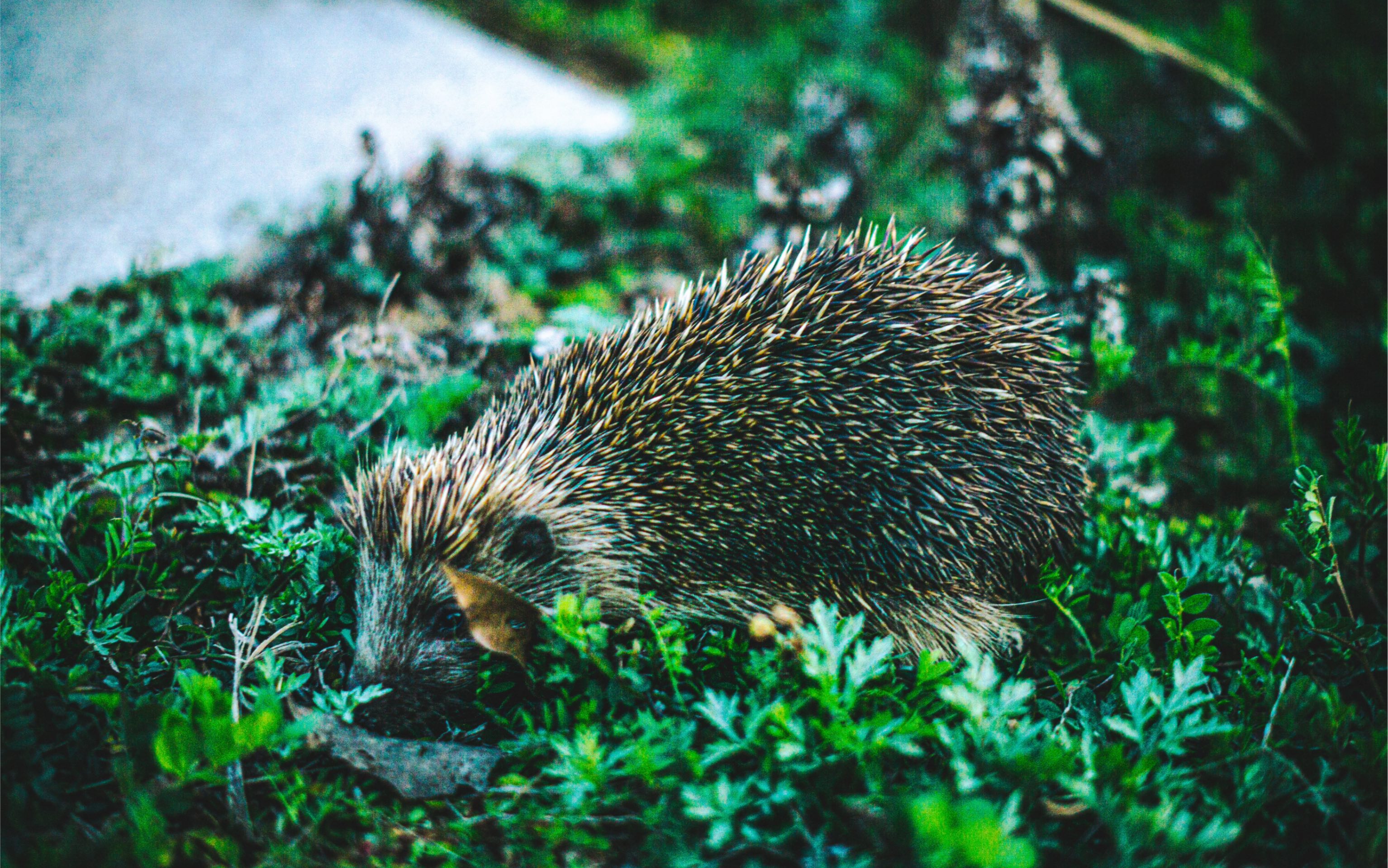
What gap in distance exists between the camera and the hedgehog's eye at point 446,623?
105 inches

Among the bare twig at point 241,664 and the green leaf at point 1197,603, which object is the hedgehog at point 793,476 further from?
the green leaf at point 1197,603

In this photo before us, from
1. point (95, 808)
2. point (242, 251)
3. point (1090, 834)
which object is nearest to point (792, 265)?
point (1090, 834)

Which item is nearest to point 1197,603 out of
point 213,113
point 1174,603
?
point 1174,603

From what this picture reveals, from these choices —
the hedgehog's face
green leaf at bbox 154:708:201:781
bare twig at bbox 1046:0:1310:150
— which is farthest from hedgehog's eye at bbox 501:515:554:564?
bare twig at bbox 1046:0:1310:150

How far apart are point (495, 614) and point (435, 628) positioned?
265mm

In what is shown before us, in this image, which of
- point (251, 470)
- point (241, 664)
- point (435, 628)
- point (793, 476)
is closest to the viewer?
point (241, 664)

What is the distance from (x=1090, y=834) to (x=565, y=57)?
779 cm

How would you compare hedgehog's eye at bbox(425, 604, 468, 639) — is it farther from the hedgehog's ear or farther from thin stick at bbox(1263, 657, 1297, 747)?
thin stick at bbox(1263, 657, 1297, 747)

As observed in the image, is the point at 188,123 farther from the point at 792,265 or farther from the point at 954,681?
the point at 954,681

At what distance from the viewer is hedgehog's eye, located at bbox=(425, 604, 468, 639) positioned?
267 cm

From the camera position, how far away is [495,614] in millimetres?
2559

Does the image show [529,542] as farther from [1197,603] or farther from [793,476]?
[1197,603]

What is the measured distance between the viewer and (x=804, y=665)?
2.32 m

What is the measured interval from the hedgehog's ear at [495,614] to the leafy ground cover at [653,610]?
0.10 metres
